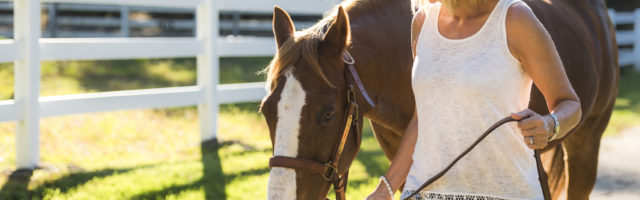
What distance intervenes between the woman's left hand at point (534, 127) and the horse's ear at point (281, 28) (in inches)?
42.2

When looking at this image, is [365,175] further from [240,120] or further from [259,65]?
[259,65]

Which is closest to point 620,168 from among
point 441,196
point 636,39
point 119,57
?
point 119,57

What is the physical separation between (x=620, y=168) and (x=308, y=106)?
507cm

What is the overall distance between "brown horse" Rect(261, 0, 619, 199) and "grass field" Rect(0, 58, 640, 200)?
1.61m

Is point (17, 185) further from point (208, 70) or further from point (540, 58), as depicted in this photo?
point (540, 58)

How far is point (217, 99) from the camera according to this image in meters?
A: 6.97

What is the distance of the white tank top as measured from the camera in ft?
7.59

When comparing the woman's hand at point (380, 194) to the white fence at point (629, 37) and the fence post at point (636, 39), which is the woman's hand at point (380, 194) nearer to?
the white fence at point (629, 37)

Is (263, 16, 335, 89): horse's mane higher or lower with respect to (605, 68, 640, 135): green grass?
higher

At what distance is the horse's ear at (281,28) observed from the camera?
2.95 meters

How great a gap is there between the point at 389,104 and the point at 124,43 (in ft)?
10.7

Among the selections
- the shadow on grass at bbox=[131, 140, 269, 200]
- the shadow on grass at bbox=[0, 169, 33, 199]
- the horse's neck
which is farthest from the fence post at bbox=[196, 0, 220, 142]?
the horse's neck

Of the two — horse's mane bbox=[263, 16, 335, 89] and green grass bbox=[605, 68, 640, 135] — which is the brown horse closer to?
horse's mane bbox=[263, 16, 335, 89]

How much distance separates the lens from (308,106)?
2639 millimetres
